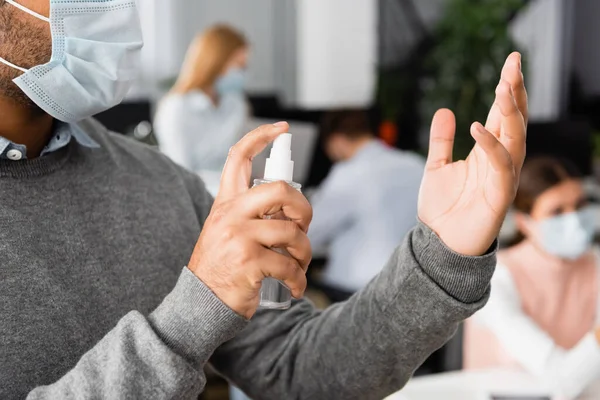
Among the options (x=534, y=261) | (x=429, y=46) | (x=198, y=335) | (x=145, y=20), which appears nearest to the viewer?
(x=198, y=335)

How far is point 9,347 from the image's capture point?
947mm

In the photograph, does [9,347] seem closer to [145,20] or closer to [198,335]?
[198,335]

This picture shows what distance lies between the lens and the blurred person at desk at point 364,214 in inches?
128

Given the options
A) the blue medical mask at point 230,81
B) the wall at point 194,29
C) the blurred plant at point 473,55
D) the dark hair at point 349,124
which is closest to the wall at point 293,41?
the wall at point 194,29

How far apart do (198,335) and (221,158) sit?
2964mm

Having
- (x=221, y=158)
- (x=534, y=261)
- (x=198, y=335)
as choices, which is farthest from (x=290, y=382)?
(x=221, y=158)

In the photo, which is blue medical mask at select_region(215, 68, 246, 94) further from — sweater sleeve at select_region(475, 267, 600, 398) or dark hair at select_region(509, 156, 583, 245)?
sweater sleeve at select_region(475, 267, 600, 398)

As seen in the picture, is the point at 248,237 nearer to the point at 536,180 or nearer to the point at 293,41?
the point at 536,180

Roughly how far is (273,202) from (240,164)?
0.07m

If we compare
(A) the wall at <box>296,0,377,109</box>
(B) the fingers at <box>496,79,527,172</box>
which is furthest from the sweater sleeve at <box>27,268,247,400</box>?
(A) the wall at <box>296,0,377,109</box>

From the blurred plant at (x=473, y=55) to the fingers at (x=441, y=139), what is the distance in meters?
4.98

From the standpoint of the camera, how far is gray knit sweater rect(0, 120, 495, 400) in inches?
32.5

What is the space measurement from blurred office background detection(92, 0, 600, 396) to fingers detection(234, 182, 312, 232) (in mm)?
4719

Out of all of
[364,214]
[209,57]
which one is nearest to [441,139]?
[364,214]
